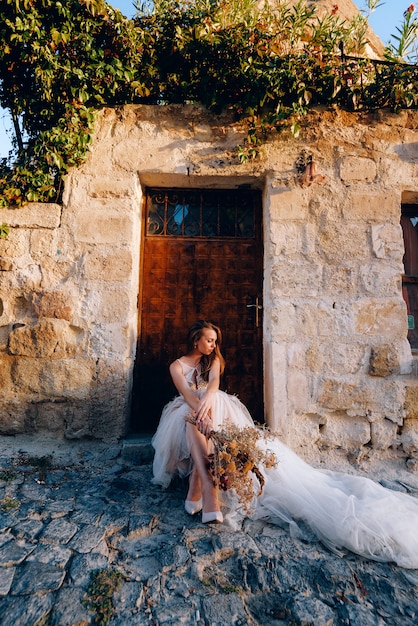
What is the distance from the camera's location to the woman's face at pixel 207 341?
2.84 m

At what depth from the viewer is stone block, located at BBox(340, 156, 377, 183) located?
326 centimetres

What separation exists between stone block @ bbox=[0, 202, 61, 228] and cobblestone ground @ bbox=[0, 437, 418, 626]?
1.95 metres

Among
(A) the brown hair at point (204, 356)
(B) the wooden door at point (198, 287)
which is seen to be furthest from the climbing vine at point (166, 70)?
(A) the brown hair at point (204, 356)

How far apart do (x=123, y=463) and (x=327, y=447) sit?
156 centimetres

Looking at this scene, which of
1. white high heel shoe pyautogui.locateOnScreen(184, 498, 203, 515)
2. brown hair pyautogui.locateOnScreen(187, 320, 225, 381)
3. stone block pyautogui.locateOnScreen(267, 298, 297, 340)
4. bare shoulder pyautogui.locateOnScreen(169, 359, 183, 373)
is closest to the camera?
white high heel shoe pyautogui.locateOnScreen(184, 498, 203, 515)

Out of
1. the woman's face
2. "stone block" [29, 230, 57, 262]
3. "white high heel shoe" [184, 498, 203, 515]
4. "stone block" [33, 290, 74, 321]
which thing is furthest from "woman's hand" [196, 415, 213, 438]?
"stone block" [29, 230, 57, 262]

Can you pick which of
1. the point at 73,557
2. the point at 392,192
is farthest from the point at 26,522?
the point at 392,192

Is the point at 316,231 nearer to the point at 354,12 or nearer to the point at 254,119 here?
the point at 254,119

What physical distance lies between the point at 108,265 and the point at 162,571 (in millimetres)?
2170

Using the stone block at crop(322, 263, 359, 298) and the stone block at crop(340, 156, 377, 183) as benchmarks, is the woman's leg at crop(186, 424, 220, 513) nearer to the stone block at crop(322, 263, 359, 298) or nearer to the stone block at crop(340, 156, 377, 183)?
the stone block at crop(322, 263, 359, 298)

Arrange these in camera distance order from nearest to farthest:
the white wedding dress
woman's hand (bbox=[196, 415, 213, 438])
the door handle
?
1. the white wedding dress
2. woman's hand (bbox=[196, 415, 213, 438])
3. the door handle

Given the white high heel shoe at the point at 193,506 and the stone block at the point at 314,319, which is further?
the stone block at the point at 314,319

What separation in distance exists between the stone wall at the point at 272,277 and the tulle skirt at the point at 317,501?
514 mm

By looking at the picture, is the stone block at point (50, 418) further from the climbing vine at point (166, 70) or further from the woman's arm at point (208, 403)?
the climbing vine at point (166, 70)
